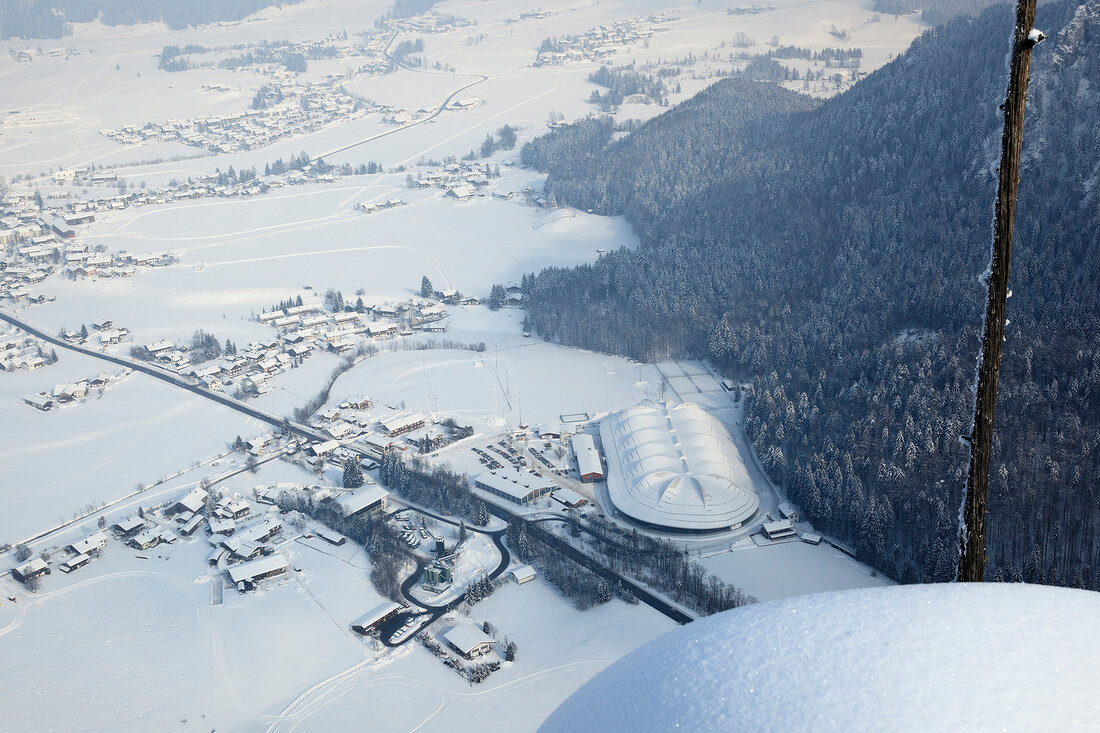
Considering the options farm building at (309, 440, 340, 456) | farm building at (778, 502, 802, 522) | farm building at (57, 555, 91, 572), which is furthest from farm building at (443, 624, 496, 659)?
farm building at (309, 440, 340, 456)

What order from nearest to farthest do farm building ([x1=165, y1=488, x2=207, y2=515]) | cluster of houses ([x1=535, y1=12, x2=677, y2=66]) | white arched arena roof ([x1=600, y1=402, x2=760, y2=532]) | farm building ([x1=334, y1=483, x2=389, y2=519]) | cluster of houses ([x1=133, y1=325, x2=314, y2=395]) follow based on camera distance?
white arched arena roof ([x1=600, y1=402, x2=760, y2=532]) < farm building ([x1=334, y1=483, x2=389, y2=519]) < farm building ([x1=165, y1=488, x2=207, y2=515]) < cluster of houses ([x1=133, y1=325, x2=314, y2=395]) < cluster of houses ([x1=535, y1=12, x2=677, y2=66])

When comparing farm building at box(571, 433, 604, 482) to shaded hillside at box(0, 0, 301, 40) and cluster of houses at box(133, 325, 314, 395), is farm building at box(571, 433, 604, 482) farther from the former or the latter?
shaded hillside at box(0, 0, 301, 40)

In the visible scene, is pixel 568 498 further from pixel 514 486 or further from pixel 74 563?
pixel 74 563

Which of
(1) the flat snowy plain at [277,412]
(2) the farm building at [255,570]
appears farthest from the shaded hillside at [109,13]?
(2) the farm building at [255,570]

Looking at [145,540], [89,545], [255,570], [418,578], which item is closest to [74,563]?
[89,545]

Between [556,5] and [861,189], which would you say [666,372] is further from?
[556,5]

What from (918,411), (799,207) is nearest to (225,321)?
(799,207)

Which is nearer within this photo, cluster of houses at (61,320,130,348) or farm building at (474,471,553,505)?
farm building at (474,471,553,505)
